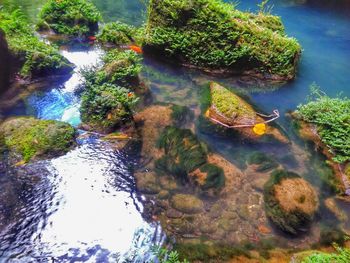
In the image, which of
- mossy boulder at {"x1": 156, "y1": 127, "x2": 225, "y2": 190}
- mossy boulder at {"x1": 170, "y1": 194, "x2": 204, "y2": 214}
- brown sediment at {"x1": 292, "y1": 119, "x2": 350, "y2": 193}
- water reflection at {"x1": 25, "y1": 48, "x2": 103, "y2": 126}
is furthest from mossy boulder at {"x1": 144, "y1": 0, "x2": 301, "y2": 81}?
mossy boulder at {"x1": 170, "y1": 194, "x2": 204, "y2": 214}

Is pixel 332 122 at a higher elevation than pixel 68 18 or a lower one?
higher

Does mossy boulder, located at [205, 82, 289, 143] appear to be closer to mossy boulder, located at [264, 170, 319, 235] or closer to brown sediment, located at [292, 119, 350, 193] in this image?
brown sediment, located at [292, 119, 350, 193]

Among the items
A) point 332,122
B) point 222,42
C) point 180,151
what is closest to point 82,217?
point 180,151

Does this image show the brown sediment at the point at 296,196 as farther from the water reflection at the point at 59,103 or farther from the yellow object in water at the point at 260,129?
the water reflection at the point at 59,103

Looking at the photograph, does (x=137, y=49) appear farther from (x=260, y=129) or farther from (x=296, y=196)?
(x=296, y=196)

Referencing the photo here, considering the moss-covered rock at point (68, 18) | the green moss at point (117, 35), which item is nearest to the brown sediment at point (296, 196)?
the green moss at point (117, 35)

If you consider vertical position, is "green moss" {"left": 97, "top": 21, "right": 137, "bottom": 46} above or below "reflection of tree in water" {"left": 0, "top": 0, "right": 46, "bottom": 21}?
above

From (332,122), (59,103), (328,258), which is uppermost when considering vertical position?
(332,122)

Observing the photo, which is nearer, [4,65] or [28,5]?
[4,65]
